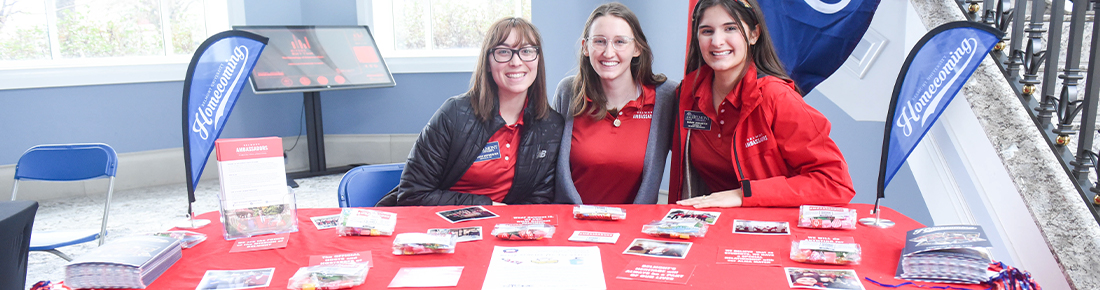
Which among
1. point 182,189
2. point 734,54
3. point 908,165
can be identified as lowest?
point 182,189

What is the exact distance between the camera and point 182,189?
17.2 feet

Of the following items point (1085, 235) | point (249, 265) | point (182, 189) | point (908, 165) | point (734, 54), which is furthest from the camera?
point (182, 189)

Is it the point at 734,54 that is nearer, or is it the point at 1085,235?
the point at 1085,235

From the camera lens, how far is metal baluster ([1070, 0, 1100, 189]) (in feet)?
5.43

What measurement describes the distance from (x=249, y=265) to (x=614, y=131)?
4.45 ft

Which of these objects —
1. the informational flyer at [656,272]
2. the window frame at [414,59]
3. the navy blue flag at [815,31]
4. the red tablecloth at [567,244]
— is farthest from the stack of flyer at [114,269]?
the window frame at [414,59]

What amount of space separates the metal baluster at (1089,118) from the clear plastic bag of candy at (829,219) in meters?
0.62

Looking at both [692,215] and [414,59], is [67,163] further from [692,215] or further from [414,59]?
[414,59]

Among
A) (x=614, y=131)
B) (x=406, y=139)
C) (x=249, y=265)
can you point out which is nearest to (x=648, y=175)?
(x=614, y=131)

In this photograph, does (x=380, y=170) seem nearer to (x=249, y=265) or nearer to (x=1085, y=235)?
(x=249, y=265)

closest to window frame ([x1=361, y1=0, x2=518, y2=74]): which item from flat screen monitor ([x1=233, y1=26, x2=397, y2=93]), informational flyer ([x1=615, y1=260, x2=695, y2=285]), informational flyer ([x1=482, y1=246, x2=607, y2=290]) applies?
flat screen monitor ([x1=233, y1=26, x2=397, y2=93])

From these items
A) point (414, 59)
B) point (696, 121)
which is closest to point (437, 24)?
point (414, 59)

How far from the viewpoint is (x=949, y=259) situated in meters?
1.31

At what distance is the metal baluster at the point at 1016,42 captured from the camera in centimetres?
200
